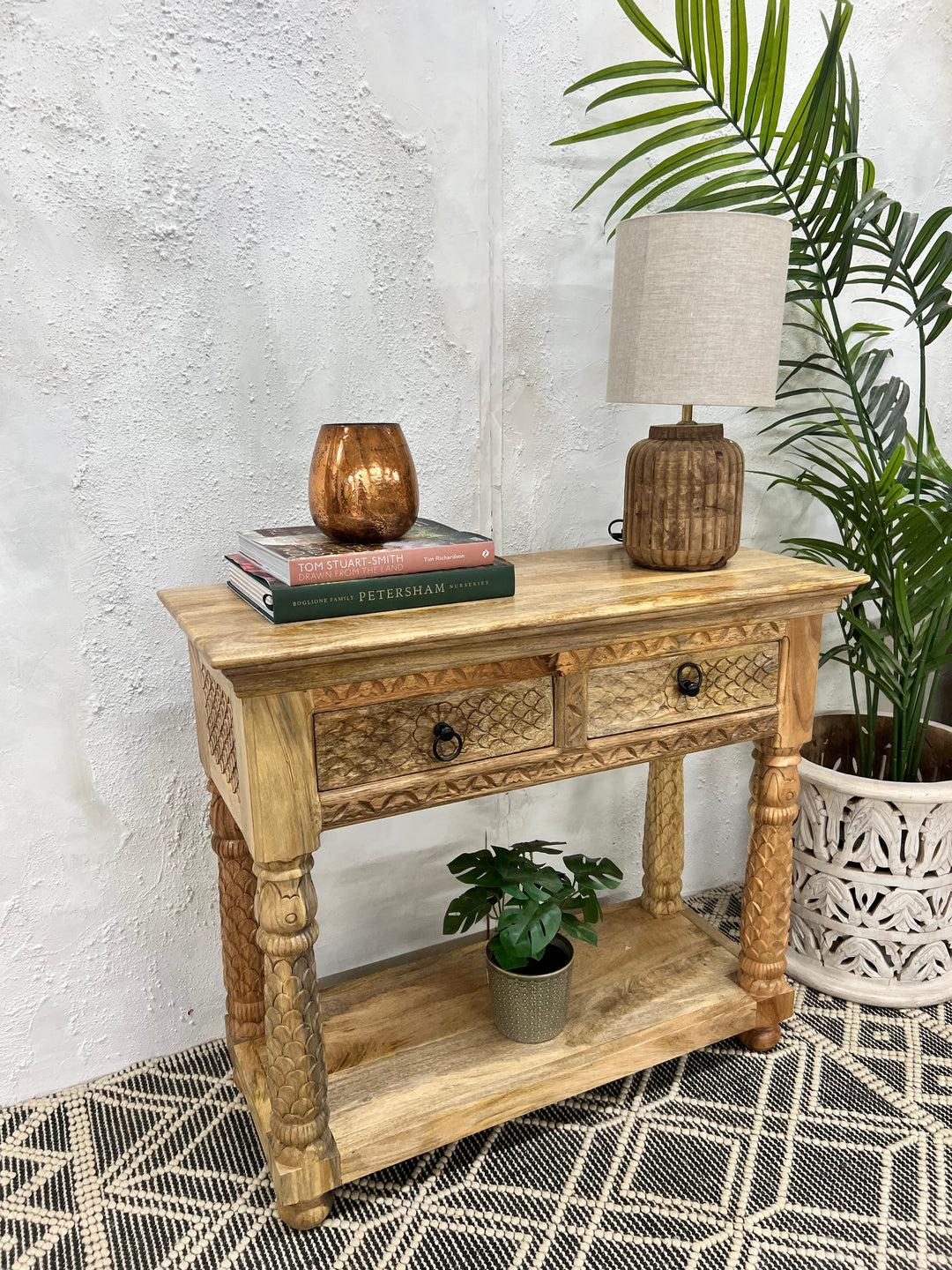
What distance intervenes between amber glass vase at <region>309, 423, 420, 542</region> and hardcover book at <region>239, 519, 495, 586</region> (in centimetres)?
3

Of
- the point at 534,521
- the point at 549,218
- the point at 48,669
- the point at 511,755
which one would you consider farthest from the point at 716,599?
the point at 48,669

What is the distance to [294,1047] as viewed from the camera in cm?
122

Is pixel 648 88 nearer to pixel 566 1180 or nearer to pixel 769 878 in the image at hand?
pixel 769 878

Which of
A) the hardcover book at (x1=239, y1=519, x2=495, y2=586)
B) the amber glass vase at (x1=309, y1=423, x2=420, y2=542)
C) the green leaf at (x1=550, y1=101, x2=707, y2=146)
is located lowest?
the hardcover book at (x1=239, y1=519, x2=495, y2=586)

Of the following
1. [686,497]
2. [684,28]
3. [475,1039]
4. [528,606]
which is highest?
[684,28]

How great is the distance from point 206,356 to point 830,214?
109cm

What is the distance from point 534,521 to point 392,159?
2.21ft

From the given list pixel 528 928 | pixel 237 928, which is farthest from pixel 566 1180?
pixel 237 928

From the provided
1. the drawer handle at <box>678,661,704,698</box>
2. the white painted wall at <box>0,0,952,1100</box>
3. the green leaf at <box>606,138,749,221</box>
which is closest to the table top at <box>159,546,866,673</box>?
the drawer handle at <box>678,661,704,698</box>

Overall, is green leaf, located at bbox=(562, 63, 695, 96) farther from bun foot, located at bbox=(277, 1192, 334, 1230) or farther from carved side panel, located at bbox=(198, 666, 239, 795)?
bun foot, located at bbox=(277, 1192, 334, 1230)

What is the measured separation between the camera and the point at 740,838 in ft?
7.16

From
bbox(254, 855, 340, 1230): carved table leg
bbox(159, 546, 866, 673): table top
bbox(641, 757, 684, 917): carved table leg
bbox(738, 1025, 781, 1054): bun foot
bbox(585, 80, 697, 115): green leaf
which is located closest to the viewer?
bbox(159, 546, 866, 673): table top

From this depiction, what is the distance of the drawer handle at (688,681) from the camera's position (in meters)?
1.37

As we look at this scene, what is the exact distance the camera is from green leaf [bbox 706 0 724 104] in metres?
1.46
